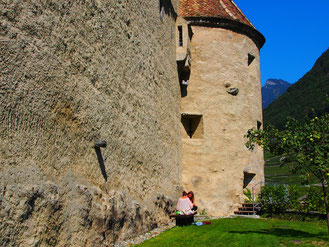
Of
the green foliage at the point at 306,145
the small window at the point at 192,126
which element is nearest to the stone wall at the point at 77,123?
the green foliage at the point at 306,145

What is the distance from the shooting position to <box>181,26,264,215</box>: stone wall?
13.4m

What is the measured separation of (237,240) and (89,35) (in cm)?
502

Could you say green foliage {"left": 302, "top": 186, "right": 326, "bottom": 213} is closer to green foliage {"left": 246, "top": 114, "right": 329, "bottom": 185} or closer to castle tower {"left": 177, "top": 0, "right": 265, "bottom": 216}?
castle tower {"left": 177, "top": 0, "right": 265, "bottom": 216}

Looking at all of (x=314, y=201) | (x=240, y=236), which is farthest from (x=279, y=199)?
(x=240, y=236)

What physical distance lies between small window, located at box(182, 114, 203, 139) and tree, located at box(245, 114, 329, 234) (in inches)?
229

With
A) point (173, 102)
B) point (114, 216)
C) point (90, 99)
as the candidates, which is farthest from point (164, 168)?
point (90, 99)

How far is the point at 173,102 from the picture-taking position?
485 inches

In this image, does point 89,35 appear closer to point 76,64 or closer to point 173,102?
point 76,64

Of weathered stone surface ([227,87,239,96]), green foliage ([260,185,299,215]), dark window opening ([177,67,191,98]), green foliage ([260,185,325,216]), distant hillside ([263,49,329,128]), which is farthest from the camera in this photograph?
distant hillside ([263,49,329,128])

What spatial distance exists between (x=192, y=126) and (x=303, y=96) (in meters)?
53.8

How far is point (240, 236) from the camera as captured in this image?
824 centimetres

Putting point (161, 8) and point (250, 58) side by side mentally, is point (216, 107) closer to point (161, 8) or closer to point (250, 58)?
point (250, 58)

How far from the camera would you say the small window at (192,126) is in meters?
13.8

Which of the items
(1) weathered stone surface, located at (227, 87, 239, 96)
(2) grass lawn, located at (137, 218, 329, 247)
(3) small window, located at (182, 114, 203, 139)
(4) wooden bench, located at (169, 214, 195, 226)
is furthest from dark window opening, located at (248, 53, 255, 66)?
(4) wooden bench, located at (169, 214, 195, 226)
